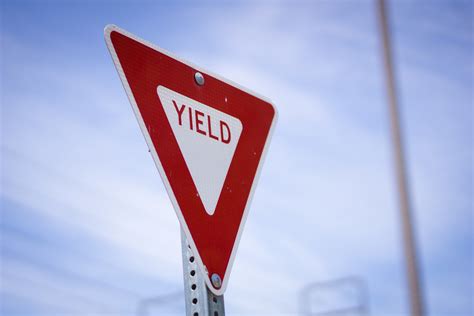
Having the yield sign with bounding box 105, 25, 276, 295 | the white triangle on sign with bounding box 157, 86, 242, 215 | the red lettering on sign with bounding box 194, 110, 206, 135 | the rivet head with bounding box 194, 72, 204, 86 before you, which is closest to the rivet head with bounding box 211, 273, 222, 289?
the yield sign with bounding box 105, 25, 276, 295

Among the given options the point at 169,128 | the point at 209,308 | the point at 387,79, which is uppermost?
the point at 387,79

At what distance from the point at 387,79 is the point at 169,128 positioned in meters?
2.11

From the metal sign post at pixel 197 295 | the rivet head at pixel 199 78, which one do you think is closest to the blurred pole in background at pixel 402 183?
the metal sign post at pixel 197 295

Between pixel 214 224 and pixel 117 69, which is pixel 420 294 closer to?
pixel 214 224

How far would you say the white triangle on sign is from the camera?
207 centimetres

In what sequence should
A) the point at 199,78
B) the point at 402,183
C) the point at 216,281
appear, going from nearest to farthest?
1. the point at 216,281
2. the point at 199,78
3. the point at 402,183

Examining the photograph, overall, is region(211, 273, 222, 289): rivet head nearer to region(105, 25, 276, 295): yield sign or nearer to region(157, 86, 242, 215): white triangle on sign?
region(105, 25, 276, 295): yield sign

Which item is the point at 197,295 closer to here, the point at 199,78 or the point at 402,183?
the point at 199,78

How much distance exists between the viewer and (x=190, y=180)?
80.4 inches

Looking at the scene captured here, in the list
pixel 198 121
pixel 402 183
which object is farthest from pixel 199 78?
pixel 402 183

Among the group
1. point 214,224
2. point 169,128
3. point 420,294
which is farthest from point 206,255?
point 420,294

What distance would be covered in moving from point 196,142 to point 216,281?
42 cm

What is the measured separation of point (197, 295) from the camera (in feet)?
6.66

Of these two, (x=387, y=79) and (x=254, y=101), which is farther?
(x=387, y=79)
